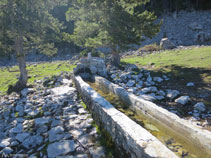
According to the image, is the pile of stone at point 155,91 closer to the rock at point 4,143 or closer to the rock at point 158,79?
the rock at point 158,79

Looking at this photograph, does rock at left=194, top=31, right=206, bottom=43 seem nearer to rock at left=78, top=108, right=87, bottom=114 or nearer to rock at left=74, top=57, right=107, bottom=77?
rock at left=74, top=57, right=107, bottom=77

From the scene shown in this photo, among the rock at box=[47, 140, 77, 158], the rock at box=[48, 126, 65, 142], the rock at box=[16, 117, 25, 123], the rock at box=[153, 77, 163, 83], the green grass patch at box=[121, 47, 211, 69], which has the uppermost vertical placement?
the green grass patch at box=[121, 47, 211, 69]

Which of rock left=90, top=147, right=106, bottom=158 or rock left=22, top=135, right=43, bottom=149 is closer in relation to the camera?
rock left=90, top=147, right=106, bottom=158

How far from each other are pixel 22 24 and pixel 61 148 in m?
7.81

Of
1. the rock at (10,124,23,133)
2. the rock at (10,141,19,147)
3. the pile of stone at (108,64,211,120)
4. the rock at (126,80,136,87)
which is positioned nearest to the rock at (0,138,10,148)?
the rock at (10,141,19,147)

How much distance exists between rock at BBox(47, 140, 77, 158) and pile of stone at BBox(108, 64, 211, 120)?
352 cm

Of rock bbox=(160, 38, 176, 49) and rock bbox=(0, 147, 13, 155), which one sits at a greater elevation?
rock bbox=(160, 38, 176, 49)

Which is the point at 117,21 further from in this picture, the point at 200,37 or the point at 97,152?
the point at 200,37

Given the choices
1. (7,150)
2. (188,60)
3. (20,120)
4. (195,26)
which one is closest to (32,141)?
(7,150)

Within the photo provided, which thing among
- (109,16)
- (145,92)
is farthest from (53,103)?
(109,16)

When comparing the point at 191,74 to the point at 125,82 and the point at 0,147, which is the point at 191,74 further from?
the point at 0,147

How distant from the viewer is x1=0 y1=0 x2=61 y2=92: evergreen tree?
8336 mm

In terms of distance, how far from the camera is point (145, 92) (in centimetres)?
733

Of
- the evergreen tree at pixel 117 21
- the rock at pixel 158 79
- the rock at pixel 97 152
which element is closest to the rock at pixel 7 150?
the rock at pixel 97 152
